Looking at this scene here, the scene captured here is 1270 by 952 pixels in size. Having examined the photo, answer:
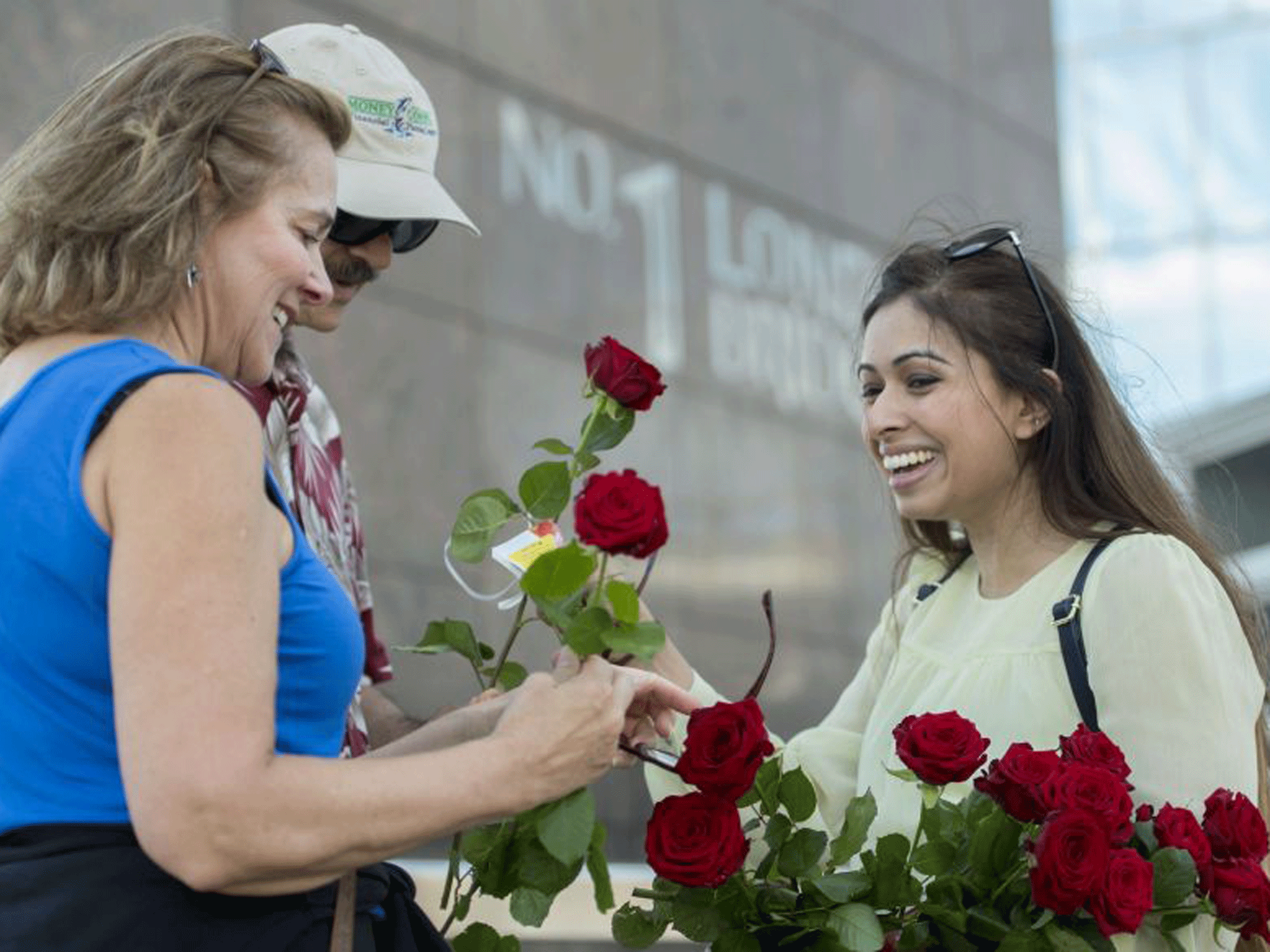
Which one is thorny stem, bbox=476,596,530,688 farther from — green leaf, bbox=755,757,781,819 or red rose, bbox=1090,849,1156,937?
red rose, bbox=1090,849,1156,937

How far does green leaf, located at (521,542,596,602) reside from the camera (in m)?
2.29

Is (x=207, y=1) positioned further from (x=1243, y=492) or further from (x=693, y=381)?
(x=1243, y=492)

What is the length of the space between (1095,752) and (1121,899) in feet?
0.77

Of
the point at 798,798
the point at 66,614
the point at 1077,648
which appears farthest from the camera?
the point at 1077,648

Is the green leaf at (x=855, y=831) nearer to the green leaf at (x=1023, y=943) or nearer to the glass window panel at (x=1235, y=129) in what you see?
the green leaf at (x=1023, y=943)

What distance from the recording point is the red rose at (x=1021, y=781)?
2695 millimetres

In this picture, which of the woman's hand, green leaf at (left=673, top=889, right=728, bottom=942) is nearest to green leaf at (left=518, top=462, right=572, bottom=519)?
the woman's hand

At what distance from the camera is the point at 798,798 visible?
9.02 feet

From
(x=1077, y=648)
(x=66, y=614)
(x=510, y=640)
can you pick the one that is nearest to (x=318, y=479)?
(x=510, y=640)

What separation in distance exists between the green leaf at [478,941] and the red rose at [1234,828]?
1.00 metres

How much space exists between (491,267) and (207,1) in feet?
6.21

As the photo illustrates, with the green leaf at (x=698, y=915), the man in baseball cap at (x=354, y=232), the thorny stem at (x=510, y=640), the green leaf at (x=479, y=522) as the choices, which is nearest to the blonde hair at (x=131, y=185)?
the green leaf at (x=479, y=522)

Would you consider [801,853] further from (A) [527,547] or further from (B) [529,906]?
(A) [527,547]

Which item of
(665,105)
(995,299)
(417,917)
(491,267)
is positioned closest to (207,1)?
(491,267)
